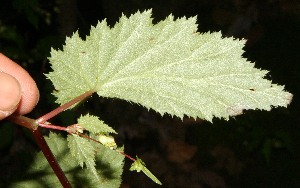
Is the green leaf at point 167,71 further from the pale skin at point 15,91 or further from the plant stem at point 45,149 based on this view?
the plant stem at point 45,149

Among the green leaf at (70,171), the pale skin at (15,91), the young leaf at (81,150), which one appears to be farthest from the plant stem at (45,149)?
the green leaf at (70,171)

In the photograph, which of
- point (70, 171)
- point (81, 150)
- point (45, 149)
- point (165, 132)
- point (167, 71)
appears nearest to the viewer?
point (45, 149)

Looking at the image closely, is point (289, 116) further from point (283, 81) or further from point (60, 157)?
point (60, 157)

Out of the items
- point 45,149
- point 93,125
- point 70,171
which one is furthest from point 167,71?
point 70,171

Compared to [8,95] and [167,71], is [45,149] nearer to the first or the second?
[8,95]

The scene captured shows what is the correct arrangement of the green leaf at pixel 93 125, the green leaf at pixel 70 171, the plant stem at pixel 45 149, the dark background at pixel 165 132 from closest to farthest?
the plant stem at pixel 45 149, the green leaf at pixel 93 125, the green leaf at pixel 70 171, the dark background at pixel 165 132

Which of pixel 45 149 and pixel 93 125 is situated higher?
pixel 93 125
